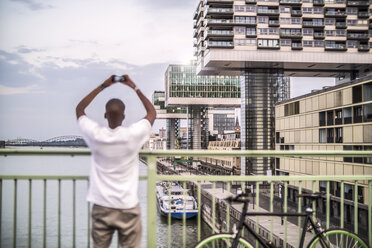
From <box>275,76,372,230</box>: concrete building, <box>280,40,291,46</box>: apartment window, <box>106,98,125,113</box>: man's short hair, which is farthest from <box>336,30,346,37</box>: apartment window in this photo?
<box>106,98,125,113</box>: man's short hair

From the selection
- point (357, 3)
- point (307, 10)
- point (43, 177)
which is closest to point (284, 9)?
point (307, 10)

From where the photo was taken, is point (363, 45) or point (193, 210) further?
point (363, 45)

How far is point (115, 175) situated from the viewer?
329 cm

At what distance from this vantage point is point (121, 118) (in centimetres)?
342

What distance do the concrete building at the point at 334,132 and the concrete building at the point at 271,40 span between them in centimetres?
1283

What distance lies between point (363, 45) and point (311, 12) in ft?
32.4

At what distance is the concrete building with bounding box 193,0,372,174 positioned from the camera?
60.4m

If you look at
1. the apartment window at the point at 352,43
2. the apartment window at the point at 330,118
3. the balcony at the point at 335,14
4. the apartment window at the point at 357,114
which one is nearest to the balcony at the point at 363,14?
the balcony at the point at 335,14

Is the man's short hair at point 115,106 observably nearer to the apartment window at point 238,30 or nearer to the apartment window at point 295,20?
the apartment window at point 238,30

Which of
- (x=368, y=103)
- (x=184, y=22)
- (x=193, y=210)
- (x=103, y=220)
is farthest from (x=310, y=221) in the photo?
(x=184, y=22)

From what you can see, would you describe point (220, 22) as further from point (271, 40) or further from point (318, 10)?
point (318, 10)

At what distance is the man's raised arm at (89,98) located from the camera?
11.7 ft

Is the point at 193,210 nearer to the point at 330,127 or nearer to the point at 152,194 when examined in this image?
the point at 330,127

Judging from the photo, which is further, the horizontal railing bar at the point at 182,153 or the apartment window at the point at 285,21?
the apartment window at the point at 285,21
